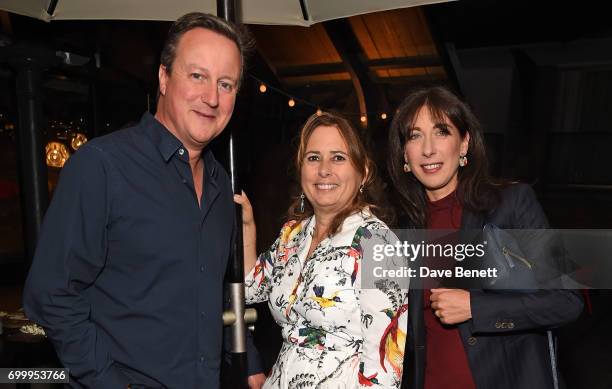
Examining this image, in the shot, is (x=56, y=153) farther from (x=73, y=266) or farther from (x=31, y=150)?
(x=73, y=266)

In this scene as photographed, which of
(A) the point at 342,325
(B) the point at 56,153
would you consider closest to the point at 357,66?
(B) the point at 56,153

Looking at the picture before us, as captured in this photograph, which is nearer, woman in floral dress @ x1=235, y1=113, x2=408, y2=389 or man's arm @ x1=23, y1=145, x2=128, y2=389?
man's arm @ x1=23, y1=145, x2=128, y2=389

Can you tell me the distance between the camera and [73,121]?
21.8 ft

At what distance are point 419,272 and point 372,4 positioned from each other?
1.08 m

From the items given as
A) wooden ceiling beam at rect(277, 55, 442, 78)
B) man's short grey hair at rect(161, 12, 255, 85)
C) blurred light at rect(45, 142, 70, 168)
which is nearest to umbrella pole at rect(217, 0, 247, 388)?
man's short grey hair at rect(161, 12, 255, 85)

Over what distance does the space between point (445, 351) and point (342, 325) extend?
40cm

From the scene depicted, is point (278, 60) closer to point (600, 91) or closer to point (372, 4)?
point (600, 91)

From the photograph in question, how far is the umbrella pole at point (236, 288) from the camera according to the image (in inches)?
53.0

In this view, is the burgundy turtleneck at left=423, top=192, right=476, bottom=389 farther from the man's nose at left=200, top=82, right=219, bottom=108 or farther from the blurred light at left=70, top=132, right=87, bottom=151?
the blurred light at left=70, top=132, right=87, bottom=151

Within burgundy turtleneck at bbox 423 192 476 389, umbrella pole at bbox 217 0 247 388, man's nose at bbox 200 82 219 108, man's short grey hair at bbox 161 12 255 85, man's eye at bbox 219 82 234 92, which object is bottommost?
burgundy turtleneck at bbox 423 192 476 389

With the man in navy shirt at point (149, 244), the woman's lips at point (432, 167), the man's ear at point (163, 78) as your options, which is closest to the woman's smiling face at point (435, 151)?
the woman's lips at point (432, 167)

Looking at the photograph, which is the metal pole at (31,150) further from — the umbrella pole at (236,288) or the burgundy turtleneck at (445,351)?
the burgundy turtleneck at (445,351)

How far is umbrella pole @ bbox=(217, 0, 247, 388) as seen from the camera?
4.42ft

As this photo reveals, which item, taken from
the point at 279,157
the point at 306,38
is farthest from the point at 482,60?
the point at 279,157
